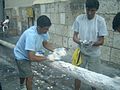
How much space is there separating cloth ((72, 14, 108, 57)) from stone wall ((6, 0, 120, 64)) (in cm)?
211

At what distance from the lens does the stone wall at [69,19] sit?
23.2ft

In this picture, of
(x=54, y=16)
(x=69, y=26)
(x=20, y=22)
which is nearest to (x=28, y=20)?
(x=20, y=22)

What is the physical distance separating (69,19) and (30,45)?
16.4ft

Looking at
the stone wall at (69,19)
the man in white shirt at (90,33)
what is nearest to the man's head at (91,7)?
the man in white shirt at (90,33)

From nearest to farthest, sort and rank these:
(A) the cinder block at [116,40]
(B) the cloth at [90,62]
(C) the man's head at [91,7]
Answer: (C) the man's head at [91,7] < (B) the cloth at [90,62] < (A) the cinder block at [116,40]

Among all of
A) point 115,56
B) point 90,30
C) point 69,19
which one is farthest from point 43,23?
point 69,19

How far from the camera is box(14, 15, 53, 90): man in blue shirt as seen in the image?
4.44 metres

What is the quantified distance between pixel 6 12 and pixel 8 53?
25.5ft

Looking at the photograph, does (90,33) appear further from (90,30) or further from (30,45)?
(30,45)

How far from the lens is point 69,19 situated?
30.4ft

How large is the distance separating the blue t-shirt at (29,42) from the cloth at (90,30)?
0.72 meters

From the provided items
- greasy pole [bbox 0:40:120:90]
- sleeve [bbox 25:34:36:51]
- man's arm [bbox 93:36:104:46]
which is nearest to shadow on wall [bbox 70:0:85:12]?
man's arm [bbox 93:36:104:46]

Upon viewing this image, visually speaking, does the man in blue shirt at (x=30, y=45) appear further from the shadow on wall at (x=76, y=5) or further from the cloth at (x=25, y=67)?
the shadow on wall at (x=76, y=5)

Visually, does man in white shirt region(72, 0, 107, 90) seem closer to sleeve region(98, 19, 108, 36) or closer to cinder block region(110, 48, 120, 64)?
sleeve region(98, 19, 108, 36)
